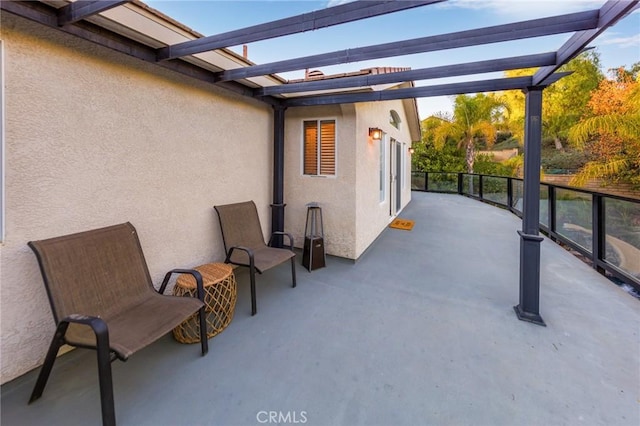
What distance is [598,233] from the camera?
4586 millimetres

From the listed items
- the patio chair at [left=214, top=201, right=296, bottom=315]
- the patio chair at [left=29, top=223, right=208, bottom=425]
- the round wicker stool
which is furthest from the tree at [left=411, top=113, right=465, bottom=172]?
the patio chair at [left=29, top=223, right=208, bottom=425]

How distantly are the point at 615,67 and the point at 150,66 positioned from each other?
22.1m

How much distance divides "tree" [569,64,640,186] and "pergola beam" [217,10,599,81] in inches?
495

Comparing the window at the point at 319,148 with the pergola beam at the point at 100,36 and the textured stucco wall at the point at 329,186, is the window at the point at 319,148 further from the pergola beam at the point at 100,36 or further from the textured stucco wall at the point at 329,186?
the pergola beam at the point at 100,36

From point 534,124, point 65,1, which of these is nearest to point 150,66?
point 65,1

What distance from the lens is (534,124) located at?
3.14 metres

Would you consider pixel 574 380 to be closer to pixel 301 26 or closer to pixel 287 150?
pixel 301 26

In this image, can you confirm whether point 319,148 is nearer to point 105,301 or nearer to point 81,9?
point 81,9

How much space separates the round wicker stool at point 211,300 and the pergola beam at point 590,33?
3.72 metres

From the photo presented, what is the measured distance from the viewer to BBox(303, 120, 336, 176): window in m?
5.13

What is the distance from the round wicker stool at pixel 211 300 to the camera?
9.21ft

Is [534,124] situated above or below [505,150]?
below

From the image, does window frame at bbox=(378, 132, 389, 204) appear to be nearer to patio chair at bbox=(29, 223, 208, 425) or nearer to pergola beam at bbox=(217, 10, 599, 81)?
pergola beam at bbox=(217, 10, 599, 81)

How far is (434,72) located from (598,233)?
3971 mm
